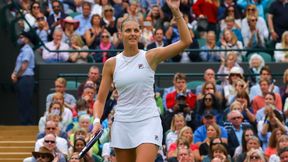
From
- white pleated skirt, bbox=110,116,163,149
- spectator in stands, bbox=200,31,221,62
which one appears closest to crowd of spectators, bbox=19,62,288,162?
spectator in stands, bbox=200,31,221,62

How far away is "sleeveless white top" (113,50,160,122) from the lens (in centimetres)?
1221

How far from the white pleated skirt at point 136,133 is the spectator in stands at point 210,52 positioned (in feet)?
34.5

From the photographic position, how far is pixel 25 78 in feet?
74.1

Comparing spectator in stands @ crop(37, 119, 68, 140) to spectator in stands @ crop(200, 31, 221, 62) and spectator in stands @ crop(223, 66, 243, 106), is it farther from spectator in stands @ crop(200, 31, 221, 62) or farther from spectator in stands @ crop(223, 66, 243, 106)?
spectator in stands @ crop(200, 31, 221, 62)

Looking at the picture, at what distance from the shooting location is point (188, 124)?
1973 centimetres

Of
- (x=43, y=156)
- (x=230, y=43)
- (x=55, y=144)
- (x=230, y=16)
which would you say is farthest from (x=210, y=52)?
(x=43, y=156)

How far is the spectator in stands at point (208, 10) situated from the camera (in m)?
23.9

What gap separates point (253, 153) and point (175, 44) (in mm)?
5293

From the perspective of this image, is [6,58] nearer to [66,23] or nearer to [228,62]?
[66,23]

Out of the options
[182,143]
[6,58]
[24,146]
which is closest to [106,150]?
[182,143]

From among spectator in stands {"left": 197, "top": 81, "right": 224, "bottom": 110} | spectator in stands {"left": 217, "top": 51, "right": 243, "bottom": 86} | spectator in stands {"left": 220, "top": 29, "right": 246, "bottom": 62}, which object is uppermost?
spectator in stands {"left": 220, "top": 29, "right": 246, "bottom": 62}

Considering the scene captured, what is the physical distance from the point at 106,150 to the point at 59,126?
136cm

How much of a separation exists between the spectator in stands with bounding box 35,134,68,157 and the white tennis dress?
5430 mm

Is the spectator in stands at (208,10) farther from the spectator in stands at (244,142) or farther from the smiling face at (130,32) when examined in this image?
the smiling face at (130,32)
